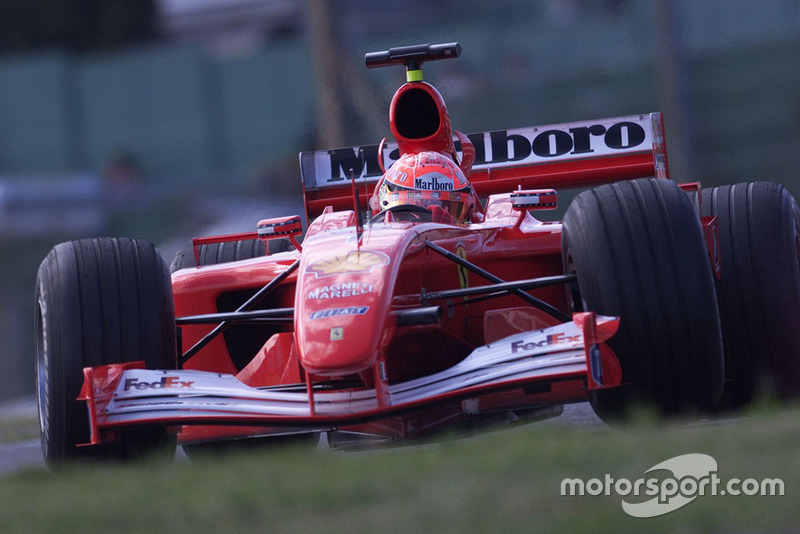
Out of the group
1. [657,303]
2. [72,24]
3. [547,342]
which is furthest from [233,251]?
[72,24]

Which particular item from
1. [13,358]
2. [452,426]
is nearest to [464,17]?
[13,358]

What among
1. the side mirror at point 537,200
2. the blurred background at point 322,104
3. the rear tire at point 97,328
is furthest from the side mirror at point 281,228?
the blurred background at point 322,104

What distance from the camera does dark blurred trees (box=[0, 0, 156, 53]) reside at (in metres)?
26.7

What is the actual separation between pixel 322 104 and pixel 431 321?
23.4ft

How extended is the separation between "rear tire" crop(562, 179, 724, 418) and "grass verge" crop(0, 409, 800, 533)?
320 mm

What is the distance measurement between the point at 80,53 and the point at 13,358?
15364mm

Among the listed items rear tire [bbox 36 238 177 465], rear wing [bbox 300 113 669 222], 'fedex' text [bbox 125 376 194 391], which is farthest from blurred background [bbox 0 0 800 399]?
'fedex' text [bbox 125 376 194 391]

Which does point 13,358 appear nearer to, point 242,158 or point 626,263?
point 242,158

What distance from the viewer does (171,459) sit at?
5340 mm

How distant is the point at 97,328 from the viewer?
5.29 metres

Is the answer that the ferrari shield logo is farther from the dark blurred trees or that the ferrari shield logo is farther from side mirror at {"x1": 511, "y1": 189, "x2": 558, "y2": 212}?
the dark blurred trees

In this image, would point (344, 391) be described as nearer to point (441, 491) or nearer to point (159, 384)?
point (159, 384)

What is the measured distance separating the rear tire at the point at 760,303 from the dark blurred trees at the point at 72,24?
2212cm

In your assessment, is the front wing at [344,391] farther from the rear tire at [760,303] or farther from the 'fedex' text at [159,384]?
the rear tire at [760,303]
